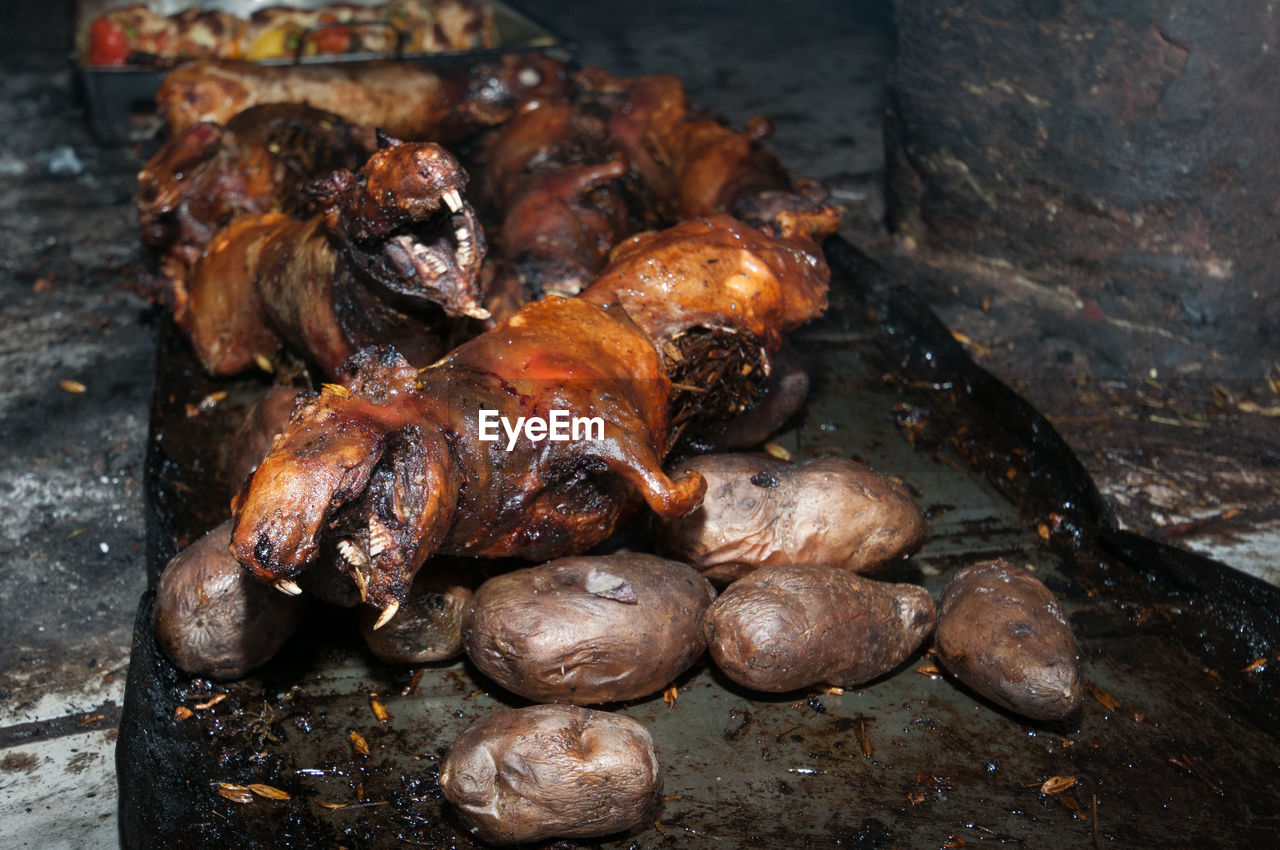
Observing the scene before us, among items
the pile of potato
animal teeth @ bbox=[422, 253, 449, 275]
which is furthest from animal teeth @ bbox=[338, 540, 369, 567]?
animal teeth @ bbox=[422, 253, 449, 275]

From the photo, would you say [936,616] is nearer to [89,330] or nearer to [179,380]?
[179,380]

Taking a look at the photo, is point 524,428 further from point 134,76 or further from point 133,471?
point 134,76

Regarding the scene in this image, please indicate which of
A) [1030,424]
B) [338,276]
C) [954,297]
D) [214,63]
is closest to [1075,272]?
[954,297]

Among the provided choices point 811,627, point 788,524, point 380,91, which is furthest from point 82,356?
point 811,627

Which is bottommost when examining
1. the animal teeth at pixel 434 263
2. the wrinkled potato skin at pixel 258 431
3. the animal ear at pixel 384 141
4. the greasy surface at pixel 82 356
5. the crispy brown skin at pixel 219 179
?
the greasy surface at pixel 82 356

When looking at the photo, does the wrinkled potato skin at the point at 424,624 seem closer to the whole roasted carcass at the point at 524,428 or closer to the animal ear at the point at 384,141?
the whole roasted carcass at the point at 524,428

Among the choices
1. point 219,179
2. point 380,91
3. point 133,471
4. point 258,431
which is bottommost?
point 133,471

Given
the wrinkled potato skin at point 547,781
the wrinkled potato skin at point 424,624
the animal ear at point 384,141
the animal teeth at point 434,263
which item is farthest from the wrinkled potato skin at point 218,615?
the animal ear at point 384,141

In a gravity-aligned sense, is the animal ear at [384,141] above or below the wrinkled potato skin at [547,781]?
above
